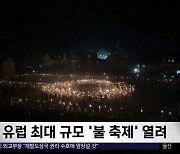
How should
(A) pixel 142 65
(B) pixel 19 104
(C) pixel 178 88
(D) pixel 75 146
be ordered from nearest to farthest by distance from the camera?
(D) pixel 75 146 → (B) pixel 19 104 → (C) pixel 178 88 → (A) pixel 142 65

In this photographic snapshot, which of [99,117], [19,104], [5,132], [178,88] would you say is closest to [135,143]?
[5,132]

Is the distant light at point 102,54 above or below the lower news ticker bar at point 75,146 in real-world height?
above

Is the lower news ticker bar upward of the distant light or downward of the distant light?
downward

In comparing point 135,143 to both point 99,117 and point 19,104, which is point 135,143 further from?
point 19,104

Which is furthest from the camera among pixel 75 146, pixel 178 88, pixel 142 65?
pixel 142 65

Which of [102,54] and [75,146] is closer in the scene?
[75,146]

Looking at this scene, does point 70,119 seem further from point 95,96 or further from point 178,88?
point 178,88

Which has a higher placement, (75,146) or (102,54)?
(102,54)

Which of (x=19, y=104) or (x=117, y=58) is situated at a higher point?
(x=117, y=58)

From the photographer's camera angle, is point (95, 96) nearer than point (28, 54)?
Yes

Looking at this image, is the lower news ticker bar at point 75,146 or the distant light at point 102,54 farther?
the distant light at point 102,54

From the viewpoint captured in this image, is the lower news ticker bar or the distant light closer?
the lower news ticker bar
